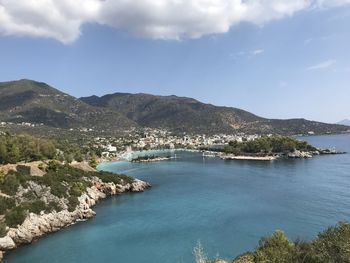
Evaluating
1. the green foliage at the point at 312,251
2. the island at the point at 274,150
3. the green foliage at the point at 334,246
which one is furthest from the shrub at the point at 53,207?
the island at the point at 274,150

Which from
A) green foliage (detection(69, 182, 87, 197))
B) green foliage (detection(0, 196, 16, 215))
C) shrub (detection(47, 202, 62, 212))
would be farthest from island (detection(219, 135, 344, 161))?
green foliage (detection(0, 196, 16, 215))

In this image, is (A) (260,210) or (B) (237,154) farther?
(B) (237,154)

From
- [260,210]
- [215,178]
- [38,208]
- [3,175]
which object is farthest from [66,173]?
[215,178]

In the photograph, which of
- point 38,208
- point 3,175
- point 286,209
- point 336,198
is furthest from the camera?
point 336,198

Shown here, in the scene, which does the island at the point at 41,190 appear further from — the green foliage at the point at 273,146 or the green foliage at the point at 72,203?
the green foliage at the point at 273,146

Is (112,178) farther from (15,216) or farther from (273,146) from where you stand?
(273,146)

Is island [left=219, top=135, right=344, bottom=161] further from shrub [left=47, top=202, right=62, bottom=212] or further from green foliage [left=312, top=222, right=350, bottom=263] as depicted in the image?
green foliage [left=312, top=222, right=350, bottom=263]

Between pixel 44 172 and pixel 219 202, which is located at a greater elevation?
pixel 44 172

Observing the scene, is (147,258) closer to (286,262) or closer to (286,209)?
(286,262)
